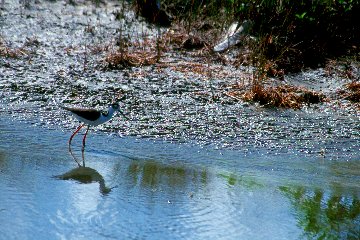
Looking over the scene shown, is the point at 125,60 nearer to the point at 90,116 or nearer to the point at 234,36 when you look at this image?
the point at 234,36

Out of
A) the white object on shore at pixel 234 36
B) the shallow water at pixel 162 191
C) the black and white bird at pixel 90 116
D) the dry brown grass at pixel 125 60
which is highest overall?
the white object on shore at pixel 234 36

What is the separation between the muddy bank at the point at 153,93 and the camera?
8133 mm

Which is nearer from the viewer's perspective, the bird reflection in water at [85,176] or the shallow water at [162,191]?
the shallow water at [162,191]

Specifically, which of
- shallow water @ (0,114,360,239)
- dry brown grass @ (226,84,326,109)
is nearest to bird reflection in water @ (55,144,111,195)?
shallow water @ (0,114,360,239)

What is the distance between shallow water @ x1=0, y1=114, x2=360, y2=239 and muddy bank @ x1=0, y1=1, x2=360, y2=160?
1.30 feet

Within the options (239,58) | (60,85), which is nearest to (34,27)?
(60,85)

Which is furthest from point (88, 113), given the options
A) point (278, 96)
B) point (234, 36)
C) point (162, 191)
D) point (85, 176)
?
point (234, 36)

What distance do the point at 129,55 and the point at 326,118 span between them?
290 centimetres

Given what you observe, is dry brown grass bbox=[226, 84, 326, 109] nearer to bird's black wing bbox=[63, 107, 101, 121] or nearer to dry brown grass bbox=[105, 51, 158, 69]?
dry brown grass bbox=[105, 51, 158, 69]

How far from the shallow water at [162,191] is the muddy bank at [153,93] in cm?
40

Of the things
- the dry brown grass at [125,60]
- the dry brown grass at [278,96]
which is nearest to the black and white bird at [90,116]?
the dry brown grass at [278,96]

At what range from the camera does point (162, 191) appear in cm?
631

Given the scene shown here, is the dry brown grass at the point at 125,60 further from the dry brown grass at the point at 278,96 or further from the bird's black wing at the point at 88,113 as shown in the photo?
the bird's black wing at the point at 88,113

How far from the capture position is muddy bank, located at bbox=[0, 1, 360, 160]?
8.13 m
